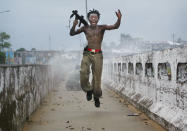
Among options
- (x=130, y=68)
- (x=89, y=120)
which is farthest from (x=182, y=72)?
(x=130, y=68)

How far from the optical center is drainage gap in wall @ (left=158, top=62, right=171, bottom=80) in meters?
7.54

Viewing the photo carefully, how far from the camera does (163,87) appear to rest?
310 inches

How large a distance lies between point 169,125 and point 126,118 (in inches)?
83.2

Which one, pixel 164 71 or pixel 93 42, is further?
pixel 164 71

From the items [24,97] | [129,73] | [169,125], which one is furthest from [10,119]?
[129,73]

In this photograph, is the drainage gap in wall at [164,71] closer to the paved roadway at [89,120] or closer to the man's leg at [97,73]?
the paved roadway at [89,120]

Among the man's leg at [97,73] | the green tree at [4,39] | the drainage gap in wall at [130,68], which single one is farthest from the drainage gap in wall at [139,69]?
the green tree at [4,39]

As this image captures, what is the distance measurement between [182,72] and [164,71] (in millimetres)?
1338

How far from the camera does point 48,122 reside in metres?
8.08

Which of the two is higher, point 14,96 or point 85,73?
point 85,73

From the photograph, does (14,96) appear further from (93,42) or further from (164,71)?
(164,71)

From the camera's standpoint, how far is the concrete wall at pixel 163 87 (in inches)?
254

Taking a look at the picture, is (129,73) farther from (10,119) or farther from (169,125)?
(10,119)

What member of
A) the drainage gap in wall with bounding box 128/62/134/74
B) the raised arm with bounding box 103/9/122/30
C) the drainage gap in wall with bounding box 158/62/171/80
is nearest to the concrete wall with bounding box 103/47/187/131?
the drainage gap in wall with bounding box 158/62/171/80
